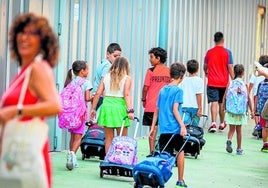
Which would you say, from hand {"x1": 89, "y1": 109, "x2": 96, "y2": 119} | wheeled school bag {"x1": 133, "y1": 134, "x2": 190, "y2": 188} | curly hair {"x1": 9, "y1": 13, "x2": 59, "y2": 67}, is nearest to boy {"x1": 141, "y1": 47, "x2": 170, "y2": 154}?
hand {"x1": 89, "y1": 109, "x2": 96, "y2": 119}

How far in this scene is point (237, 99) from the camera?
43.0 feet

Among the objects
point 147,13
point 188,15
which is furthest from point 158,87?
point 188,15

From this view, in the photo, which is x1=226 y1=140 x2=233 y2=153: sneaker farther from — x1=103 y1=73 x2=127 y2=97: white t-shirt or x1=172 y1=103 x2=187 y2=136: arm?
x1=172 y1=103 x2=187 y2=136: arm

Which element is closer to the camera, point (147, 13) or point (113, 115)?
point (113, 115)

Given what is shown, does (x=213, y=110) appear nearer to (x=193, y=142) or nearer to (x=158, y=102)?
(x=193, y=142)

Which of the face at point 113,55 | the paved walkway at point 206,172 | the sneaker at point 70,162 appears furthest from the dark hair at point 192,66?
the sneaker at point 70,162

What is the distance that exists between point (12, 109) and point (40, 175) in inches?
17.7

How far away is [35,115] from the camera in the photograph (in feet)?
14.8

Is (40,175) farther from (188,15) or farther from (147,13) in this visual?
(188,15)

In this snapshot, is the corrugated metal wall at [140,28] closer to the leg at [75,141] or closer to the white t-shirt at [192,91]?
the leg at [75,141]

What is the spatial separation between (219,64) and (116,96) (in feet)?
23.7

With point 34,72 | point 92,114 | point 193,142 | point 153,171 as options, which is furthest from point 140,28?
point 34,72

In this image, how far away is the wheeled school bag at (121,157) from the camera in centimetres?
966

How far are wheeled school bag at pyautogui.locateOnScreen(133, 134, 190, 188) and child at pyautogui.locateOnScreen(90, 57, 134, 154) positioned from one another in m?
1.51
